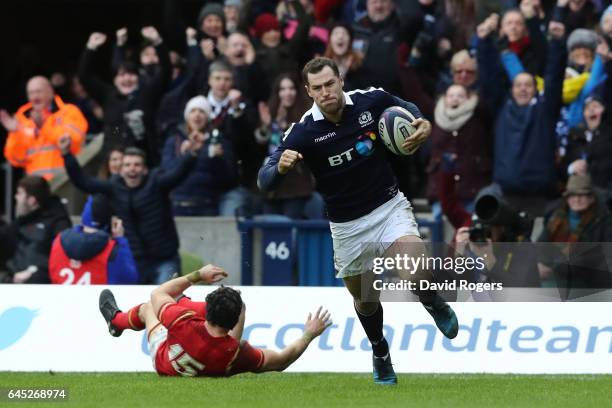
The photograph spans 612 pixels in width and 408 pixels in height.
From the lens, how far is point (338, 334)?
501 inches

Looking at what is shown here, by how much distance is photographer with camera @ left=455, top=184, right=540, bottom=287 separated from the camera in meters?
13.3

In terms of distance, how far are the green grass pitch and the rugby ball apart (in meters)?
1.74


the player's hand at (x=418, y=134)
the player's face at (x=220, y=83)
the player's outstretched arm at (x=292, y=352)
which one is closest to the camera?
the player's hand at (x=418, y=134)

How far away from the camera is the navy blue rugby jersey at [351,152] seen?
10.8 meters

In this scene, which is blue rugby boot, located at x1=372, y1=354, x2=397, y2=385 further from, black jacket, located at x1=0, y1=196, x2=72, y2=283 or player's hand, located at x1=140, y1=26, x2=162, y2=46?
player's hand, located at x1=140, y1=26, x2=162, y2=46

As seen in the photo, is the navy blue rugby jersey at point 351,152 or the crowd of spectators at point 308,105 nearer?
the navy blue rugby jersey at point 351,152

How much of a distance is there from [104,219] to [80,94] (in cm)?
471

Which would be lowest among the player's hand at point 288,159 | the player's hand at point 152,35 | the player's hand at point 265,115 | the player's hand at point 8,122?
the player's hand at point 8,122

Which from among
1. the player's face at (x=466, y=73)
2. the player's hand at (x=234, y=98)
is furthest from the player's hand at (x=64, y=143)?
the player's face at (x=466, y=73)

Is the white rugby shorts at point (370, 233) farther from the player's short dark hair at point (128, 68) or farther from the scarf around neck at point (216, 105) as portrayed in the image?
the player's short dark hair at point (128, 68)

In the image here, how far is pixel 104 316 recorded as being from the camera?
1249 cm

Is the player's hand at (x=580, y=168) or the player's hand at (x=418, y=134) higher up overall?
the player's hand at (x=418, y=134)

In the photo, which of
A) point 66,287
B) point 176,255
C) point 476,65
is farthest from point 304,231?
point 66,287

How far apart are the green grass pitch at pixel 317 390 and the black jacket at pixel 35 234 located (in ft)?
11.0
